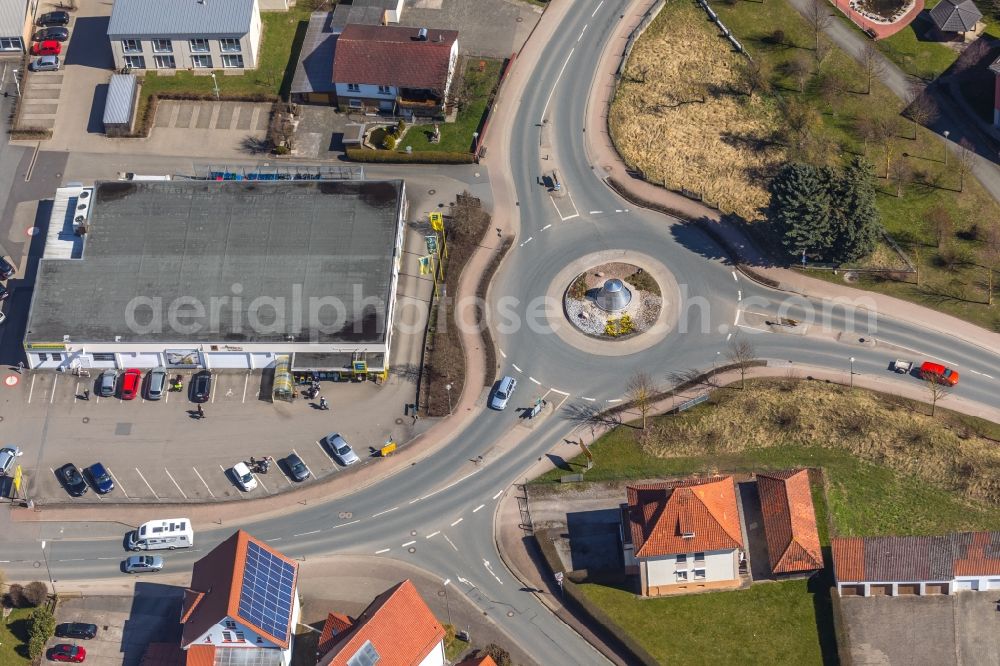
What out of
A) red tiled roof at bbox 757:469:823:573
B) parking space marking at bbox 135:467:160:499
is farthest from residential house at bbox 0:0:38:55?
red tiled roof at bbox 757:469:823:573

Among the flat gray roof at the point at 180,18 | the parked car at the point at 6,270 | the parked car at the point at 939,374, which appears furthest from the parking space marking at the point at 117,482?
the parked car at the point at 939,374

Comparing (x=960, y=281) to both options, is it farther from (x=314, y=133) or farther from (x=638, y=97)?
(x=314, y=133)

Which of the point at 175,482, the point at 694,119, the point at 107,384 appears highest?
the point at 694,119

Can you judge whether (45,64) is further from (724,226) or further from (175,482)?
(724,226)

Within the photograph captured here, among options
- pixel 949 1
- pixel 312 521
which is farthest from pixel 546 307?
pixel 949 1

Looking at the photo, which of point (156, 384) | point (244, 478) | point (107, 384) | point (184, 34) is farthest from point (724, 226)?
point (107, 384)

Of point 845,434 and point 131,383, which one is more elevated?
point 845,434
